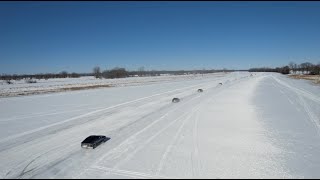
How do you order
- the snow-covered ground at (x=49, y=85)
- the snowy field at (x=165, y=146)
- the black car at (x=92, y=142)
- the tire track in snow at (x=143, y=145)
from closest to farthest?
1. the snowy field at (x=165, y=146)
2. the tire track in snow at (x=143, y=145)
3. the black car at (x=92, y=142)
4. the snow-covered ground at (x=49, y=85)

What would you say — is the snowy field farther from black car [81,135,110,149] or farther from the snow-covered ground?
the snow-covered ground

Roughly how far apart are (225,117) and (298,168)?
28.6ft

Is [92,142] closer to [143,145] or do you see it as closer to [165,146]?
[143,145]

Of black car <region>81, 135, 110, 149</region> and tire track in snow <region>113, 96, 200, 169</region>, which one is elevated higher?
black car <region>81, 135, 110, 149</region>

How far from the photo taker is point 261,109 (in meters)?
20.6

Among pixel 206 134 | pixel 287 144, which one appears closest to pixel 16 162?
pixel 206 134

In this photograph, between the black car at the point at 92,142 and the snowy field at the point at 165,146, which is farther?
the black car at the point at 92,142

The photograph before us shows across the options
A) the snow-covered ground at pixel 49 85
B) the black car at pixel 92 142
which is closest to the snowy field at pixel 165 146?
the black car at pixel 92 142

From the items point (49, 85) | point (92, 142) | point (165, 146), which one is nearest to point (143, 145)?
point (165, 146)

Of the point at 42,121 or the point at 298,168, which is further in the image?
the point at 42,121

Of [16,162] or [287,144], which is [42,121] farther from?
[287,144]

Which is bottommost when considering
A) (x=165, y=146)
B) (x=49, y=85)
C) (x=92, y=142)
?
(x=165, y=146)

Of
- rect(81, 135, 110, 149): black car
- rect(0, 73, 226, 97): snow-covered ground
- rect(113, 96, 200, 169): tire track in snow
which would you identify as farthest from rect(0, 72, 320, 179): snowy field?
rect(0, 73, 226, 97): snow-covered ground

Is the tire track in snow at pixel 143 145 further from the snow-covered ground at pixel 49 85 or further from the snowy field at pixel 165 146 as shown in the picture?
the snow-covered ground at pixel 49 85
